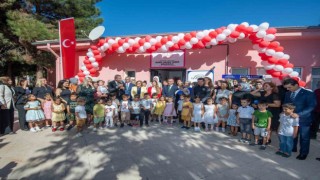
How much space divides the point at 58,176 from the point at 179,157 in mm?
2034

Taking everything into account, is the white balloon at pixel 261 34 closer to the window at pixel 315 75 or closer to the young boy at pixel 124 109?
the window at pixel 315 75

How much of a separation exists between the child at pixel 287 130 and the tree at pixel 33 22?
1119 cm

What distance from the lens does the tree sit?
10.9 metres

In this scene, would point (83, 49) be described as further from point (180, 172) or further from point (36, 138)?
point (180, 172)

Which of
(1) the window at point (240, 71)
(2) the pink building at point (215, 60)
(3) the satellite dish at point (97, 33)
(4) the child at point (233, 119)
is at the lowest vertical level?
(4) the child at point (233, 119)

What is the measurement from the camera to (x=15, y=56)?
42.3 ft

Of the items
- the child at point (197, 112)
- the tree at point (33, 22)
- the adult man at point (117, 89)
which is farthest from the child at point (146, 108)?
the tree at point (33, 22)

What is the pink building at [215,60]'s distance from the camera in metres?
7.64

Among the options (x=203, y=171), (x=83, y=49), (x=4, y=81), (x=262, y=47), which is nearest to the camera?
(x=203, y=171)

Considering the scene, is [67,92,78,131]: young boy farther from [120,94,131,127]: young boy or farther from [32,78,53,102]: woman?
[120,94,131,127]: young boy

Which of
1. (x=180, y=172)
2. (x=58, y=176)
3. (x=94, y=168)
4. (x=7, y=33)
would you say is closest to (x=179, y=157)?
(x=180, y=172)

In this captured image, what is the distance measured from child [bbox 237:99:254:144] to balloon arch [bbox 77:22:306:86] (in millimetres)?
2424

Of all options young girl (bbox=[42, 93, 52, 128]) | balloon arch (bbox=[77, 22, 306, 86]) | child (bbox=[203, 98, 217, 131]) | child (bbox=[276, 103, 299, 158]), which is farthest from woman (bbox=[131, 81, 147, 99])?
child (bbox=[276, 103, 299, 158])

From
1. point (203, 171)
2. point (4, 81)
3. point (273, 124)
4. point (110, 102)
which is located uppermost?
point (4, 81)
